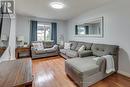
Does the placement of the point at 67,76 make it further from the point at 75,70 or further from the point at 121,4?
the point at 121,4

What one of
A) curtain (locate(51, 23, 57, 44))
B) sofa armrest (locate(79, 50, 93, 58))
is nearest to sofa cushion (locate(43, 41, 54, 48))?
curtain (locate(51, 23, 57, 44))

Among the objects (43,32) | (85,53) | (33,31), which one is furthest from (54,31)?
(85,53)

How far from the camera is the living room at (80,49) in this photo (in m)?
1.51

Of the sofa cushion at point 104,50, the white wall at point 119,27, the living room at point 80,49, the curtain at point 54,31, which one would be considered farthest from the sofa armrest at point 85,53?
the curtain at point 54,31

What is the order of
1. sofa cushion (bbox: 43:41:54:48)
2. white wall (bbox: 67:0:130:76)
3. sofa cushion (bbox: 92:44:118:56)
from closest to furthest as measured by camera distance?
1. white wall (bbox: 67:0:130:76)
2. sofa cushion (bbox: 92:44:118:56)
3. sofa cushion (bbox: 43:41:54:48)

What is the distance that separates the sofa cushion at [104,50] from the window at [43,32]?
3506mm

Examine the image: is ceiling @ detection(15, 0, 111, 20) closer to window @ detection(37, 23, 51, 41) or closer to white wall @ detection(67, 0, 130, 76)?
white wall @ detection(67, 0, 130, 76)

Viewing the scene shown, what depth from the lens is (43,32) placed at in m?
5.64

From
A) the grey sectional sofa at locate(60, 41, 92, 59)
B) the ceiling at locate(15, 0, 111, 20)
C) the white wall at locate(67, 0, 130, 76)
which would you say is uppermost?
the ceiling at locate(15, 0, 111, 20)

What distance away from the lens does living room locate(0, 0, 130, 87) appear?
1514 mm

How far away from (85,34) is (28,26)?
3417 millimetres

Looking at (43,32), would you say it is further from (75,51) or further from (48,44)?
(75,51)

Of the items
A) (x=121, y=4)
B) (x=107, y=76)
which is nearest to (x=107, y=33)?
(x=121, y=4)

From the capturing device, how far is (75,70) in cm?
204
